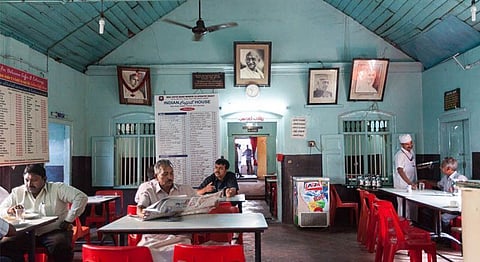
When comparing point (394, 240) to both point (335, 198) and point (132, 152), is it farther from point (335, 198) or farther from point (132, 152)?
point (132, 152)

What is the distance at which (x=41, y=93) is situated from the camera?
23.9 feet

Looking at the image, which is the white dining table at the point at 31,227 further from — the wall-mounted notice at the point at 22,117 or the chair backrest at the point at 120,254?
the wall-mounted notice at the point at 22,117

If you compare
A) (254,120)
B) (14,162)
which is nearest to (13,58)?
(14,162)

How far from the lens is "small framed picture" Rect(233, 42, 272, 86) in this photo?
9.13 metres

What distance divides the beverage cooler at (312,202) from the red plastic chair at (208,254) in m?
5.67

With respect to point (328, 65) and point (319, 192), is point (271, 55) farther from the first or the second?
point (319, 192)

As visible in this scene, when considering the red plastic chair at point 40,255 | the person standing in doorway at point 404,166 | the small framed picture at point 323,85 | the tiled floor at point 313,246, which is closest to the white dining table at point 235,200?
the tiled floor at point 313,246

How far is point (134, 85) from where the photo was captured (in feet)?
30.5

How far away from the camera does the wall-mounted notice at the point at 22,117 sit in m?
6.16

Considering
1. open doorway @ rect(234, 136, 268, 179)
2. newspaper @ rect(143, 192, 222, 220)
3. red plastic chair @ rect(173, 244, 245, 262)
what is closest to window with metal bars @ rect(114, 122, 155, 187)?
newspaper @ rect(143, 192, 222, 220)

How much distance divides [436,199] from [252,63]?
4562 millimetres

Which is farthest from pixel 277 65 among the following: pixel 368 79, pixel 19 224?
pixel 19 224

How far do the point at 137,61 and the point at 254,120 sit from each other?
2.64m

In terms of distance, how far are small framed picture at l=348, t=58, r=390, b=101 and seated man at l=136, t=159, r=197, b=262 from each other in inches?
210
